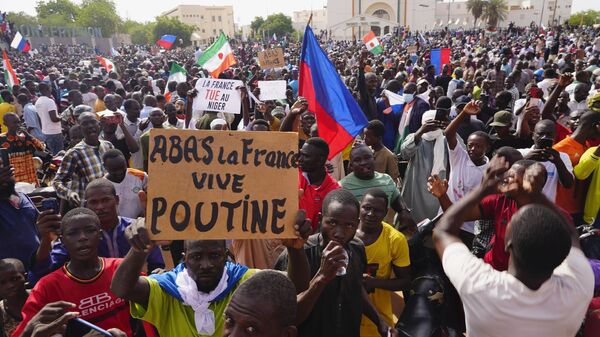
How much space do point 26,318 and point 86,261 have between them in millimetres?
392

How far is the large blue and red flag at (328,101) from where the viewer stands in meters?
5.01

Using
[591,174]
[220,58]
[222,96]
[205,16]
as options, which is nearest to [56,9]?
[205,16]

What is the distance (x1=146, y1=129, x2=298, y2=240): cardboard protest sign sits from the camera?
6.62 ft

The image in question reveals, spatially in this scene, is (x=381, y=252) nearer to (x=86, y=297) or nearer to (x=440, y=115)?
(x=86, y=297)

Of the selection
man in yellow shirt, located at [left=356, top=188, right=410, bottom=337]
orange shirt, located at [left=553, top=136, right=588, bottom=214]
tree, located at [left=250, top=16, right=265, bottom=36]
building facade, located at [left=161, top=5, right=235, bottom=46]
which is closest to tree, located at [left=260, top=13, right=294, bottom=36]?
tree, located at [left=250, top=16, right=265, bottom=36]

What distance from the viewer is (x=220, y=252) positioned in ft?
7.56

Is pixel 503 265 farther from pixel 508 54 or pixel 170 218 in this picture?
pixel 508 54

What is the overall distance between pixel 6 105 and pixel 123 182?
5.48 metres

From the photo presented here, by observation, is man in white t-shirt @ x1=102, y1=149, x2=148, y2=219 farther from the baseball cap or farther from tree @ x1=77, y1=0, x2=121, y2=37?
tree @ x1=77, y1=0, x2=121, y2=37

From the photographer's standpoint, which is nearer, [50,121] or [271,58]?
[50,121]

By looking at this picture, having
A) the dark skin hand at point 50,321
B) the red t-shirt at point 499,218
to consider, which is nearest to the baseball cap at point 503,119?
the red t-shirt at point 499,218

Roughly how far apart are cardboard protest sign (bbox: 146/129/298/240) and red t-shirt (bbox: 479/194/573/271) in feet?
4.99

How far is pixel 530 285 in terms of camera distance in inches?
68.7

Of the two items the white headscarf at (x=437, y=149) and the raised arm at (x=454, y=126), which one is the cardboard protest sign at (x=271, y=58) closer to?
the white headscarf at (x=437, y=149)
